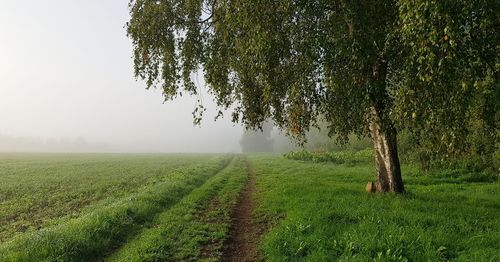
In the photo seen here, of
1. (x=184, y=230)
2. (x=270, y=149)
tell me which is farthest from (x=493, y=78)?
(x=270, y=149)

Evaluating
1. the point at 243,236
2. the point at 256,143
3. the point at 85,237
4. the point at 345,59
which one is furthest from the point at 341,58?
the point at 256,143

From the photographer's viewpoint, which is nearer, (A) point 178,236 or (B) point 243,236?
(A) point 178,236

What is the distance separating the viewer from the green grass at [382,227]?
1007cm

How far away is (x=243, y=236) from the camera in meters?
14.0

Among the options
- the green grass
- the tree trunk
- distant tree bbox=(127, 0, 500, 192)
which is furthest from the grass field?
distant tree bbox=(127, 0, 500, 192)

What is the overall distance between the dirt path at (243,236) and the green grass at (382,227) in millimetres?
572

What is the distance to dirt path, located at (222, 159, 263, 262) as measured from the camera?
11829mm

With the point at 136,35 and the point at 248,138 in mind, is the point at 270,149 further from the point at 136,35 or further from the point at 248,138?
the point at 136,35

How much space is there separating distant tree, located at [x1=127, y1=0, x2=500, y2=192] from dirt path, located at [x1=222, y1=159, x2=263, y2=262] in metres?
4.41

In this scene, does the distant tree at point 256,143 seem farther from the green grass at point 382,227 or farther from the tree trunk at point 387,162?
the tree trunk at point 387,162

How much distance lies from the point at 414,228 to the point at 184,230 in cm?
820

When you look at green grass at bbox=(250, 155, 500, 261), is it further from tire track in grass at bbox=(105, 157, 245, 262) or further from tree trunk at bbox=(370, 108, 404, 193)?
tire track in grass at bbox=(105, 157, 245, 262)

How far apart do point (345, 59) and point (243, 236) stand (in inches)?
293

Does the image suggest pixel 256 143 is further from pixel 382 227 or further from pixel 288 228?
pixel 382 227
